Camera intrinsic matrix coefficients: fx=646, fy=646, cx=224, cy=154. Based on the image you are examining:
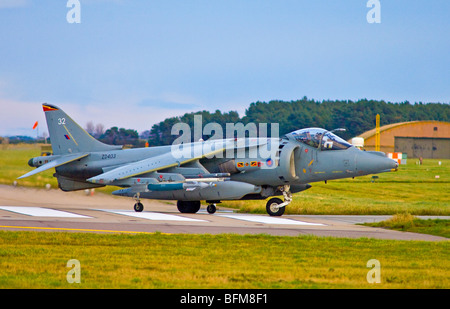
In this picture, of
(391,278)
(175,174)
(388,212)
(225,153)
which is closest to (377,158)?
(388,212)

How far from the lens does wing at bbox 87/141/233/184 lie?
22.5 metres

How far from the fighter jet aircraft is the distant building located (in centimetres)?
6004

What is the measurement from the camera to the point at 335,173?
22.3 meters

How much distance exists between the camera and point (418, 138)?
8681 cm

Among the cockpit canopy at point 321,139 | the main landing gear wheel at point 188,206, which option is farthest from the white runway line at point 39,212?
the cockpit canopy at point 321,139

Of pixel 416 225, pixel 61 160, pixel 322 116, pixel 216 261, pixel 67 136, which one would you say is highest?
pixel 322 116

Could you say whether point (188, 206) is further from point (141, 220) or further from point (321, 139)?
point (321, 139)

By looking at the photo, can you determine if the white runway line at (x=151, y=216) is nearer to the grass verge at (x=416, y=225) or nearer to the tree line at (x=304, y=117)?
the grass verge at (x=416, y=225)

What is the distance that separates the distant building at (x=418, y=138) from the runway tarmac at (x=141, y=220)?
196 ft

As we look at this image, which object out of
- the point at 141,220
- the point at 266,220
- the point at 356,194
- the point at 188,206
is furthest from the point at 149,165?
the point at 356,194

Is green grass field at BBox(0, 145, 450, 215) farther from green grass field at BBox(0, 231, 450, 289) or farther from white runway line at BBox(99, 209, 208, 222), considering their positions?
green grass field at BBox(0, 231, 450, 289)

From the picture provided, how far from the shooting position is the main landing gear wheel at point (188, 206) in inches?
937

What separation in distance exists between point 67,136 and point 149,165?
4336 millimetres
